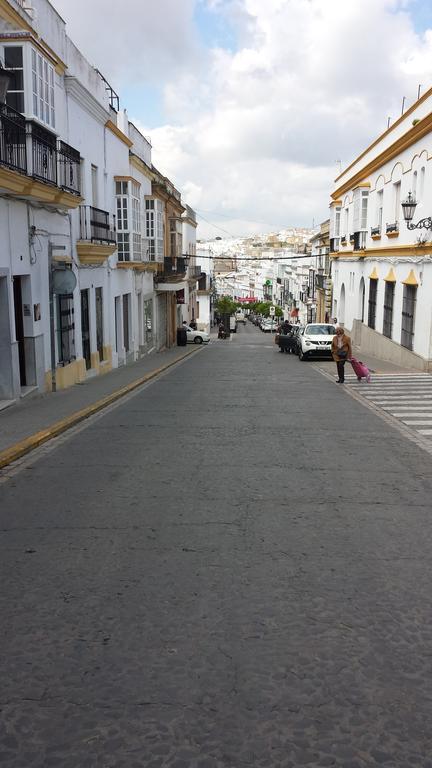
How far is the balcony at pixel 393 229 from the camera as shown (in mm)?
23578

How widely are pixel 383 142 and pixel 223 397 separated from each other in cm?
1634

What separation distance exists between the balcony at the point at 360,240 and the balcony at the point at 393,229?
462cm

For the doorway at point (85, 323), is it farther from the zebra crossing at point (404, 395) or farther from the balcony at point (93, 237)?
the zebra crossing at point (404, 395)

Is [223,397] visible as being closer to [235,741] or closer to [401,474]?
[401,474]

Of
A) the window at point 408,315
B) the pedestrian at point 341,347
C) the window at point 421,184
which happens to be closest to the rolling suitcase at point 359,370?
the pedestrian at point 341,347

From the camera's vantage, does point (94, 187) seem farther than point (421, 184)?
No

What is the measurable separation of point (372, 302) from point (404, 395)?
1468 cm

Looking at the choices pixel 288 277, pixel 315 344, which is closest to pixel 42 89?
pixel 315 344

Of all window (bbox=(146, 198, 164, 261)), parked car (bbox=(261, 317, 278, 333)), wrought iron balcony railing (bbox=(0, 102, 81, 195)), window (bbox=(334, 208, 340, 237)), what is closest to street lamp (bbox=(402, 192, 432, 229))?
wrought iron balcony railing (bbox=(0, 102, 81, 195))

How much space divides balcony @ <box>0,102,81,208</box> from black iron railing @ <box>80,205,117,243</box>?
2.92 meters

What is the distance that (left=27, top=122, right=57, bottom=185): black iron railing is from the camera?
12.6m

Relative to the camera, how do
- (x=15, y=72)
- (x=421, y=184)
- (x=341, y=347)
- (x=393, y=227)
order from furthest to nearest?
(x=393, y=227), (x=421, y=184), (x=341, y=347), (x=15, y=72)

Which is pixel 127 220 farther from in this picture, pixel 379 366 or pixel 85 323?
pixel 379 366

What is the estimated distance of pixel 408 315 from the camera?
2233cm
